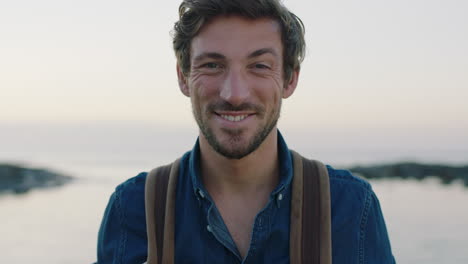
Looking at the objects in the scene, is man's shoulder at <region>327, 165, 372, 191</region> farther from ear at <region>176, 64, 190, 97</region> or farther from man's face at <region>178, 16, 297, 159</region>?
ear at <region>176, 64, 190, 97</region>

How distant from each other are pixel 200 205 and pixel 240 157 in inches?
13.5

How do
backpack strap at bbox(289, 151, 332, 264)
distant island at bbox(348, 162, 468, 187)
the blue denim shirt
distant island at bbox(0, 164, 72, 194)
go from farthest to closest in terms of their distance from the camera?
distant island at bbox(348, 162, 468, 187), distant island at bbox(0, 164, 72, 194), the blue denim shirt, backpack strap at bbox(289, 151, 332, 264)

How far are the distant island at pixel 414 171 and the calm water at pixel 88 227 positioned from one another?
13926mm

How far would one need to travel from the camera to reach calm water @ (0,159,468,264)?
10.2 m

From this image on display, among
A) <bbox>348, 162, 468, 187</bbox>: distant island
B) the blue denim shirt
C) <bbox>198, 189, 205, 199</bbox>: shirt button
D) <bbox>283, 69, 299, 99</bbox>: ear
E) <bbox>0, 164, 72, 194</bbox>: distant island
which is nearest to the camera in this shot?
the blue denim shirt

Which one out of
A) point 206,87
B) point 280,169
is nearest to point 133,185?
point 206,87

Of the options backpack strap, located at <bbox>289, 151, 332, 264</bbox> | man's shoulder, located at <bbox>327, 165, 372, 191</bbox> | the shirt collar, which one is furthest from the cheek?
man's shoulder, located at <bbox>327, 165, 372, 191</bbox>

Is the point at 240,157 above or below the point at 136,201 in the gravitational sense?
above

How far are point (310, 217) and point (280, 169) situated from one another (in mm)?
360

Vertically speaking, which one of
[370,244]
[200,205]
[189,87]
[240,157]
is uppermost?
[189,87]

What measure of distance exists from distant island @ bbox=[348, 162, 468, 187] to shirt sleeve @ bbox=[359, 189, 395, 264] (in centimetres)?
3076

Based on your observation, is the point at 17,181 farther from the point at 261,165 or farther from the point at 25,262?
the point at 261,165

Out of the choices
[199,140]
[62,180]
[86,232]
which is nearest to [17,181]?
[62,180]

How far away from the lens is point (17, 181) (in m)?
25.2
